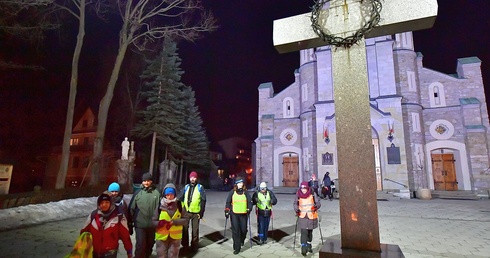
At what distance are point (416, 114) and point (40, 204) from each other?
25.1 meters

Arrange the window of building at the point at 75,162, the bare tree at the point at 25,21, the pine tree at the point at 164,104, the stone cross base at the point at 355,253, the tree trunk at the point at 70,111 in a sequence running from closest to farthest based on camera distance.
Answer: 1. the stone cross base at the point at 355,253
2. the bare tree at the point at 25,21
3. the tree trunk at the point at 70,111
4. the pine tree at the point at 164,104
5. the window of building at the point at 75,162

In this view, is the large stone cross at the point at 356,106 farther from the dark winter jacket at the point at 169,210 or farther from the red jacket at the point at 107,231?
the red jacket at the point at 107,231

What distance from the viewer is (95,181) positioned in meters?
14.6

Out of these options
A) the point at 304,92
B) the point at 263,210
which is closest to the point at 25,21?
the point at 263,210

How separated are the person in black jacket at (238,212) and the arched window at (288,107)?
68.2ft

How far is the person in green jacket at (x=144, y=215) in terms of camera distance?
506 cm

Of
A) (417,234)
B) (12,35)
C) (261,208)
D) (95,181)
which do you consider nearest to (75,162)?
(95,181)

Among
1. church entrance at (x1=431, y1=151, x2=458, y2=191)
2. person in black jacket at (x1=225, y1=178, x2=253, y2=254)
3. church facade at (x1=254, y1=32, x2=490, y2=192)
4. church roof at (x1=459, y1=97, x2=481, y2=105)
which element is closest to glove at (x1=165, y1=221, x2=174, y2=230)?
person in black jacket at (x1=225, y1=178, x2=253, y2=254)

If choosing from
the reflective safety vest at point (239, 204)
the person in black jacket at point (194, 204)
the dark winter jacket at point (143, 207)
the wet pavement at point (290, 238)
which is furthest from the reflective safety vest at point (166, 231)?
the reflective safety vest at point (239, 204)

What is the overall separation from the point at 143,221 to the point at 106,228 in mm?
1469

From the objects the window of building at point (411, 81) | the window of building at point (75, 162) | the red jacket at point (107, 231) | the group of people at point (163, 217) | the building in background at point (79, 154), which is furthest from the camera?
the window of building at point (75, 162)

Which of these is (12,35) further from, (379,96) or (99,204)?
(379,96)

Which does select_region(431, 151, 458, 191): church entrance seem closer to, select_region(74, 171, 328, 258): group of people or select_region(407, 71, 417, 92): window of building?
select_region(407, 71, 417, 92): window of building

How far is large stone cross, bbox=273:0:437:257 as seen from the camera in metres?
2.75
